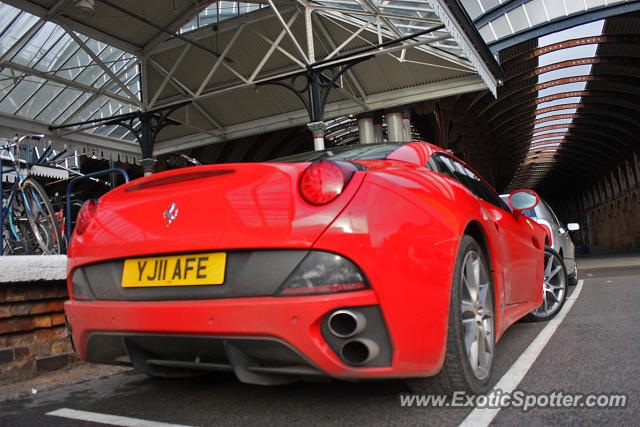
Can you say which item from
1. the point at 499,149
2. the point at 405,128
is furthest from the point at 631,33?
the point at 499,149

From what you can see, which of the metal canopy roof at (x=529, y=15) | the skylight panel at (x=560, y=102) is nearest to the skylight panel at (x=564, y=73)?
the skylight panel at (x=560, y=102)

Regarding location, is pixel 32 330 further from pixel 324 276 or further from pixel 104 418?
pixel 324 276

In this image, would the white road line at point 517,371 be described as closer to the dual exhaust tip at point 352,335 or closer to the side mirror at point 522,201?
the dual exhaust tip at point 352,335

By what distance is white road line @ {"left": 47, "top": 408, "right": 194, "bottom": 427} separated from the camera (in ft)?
6.81

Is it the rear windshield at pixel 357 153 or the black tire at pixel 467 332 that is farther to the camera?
the rear windshield at pixel 357 153

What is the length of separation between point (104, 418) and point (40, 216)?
528 cm

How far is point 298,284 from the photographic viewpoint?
179cm

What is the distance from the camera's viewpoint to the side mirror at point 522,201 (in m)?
3.68

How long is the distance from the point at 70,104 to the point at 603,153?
45.9 m

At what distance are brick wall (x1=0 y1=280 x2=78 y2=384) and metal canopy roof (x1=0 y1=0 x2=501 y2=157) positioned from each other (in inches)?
315

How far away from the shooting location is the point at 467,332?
2.18 m

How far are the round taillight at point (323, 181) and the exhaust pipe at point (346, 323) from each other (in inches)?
15.3

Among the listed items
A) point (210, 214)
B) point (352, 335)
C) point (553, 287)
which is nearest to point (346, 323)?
point (352, 335)

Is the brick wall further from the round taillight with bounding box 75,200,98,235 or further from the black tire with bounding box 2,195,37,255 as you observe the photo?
the black tire with bounding box 2,195,37,255
